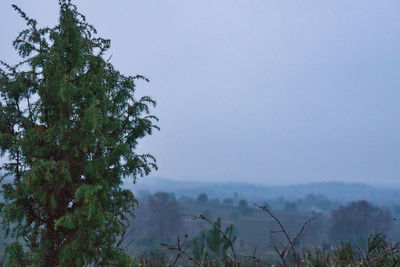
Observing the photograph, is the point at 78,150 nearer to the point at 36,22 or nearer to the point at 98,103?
the point at 98,103

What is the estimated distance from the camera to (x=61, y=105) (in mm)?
7676

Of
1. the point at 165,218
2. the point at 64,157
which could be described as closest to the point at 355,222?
the point at 165,218

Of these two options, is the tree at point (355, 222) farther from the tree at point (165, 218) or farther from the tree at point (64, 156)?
the tree at point (64, 156)

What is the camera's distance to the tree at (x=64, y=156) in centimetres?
724

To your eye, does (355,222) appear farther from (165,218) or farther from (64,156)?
(64,156)

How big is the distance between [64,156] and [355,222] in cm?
8518

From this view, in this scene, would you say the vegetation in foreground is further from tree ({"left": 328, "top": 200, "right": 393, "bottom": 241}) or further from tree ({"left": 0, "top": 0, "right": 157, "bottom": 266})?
tree ({"left": 328, "top": 200, "right": 393, "bottom": 241})

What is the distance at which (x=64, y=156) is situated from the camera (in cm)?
773

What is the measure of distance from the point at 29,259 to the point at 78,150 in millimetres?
2839

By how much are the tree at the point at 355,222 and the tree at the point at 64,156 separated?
266ft

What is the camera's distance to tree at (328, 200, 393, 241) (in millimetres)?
78500

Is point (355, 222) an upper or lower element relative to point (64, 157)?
lower

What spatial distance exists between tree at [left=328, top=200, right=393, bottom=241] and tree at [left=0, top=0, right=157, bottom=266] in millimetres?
81206

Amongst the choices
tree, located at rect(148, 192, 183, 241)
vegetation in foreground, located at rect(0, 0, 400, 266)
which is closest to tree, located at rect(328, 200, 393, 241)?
tree, located at rect(148, 192, 183, 241)
